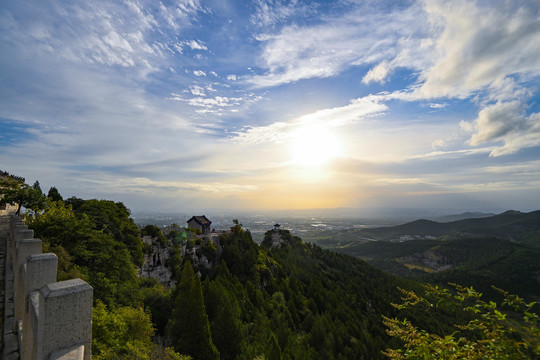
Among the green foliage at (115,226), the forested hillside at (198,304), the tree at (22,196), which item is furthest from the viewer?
the green foliage at (115,226)

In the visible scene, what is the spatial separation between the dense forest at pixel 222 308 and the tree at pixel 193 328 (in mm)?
84

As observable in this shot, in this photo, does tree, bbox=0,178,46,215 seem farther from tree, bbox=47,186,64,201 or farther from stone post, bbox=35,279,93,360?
stone post, bbox=35,279,93,360

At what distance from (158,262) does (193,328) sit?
24.2m

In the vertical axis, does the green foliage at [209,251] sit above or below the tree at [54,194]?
below

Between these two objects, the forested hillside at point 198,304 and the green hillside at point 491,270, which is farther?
the green hillside at point 491,270

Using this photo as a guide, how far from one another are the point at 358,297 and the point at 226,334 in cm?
6198

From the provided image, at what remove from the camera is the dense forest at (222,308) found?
21.3ft

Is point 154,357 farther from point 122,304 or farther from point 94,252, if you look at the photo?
A: point 94,252

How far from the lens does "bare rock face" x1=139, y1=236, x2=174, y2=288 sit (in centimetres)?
4051

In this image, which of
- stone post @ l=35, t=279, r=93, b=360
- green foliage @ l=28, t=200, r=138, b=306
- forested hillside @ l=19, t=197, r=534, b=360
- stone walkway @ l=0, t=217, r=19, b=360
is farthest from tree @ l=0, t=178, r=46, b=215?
stone post @ l=35, t=279, r=93, b=360

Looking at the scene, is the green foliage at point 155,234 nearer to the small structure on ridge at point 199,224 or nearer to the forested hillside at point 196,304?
the forested hillside at point 196,304

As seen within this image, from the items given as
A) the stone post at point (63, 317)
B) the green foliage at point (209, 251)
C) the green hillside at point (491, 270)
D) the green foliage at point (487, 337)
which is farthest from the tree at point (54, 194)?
the green hillside at point (491, 270)

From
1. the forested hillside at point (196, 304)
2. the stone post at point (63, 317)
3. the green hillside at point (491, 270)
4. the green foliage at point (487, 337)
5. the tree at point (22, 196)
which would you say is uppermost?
the tree at point (22, 196)

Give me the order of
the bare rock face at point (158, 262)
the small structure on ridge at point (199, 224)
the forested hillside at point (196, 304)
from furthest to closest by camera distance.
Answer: the small structure on ridge at point (199, 224) → the bare rock face at point (158, 262) → the forested hillside at point (196, 304)
